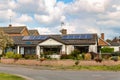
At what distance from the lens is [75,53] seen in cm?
5175

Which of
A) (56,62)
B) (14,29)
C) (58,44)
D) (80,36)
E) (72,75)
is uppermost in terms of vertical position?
(14,29)

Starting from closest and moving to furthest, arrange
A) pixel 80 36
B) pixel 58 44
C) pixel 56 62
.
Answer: pixel 56 62 → pixel 58 44 → pixel 80 36

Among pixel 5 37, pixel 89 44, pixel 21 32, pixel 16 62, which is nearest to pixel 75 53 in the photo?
pixel 89 44

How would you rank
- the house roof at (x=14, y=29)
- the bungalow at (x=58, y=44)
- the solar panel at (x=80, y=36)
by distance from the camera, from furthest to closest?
the house roof at (x=14, y=29), the solar panel at (x=80, y=36), the bungalow at (x=58, y=44)

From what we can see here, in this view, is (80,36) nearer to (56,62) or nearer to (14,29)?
(56,62)

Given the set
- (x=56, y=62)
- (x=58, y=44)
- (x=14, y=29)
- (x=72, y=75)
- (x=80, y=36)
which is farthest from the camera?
(x=14, y=29)

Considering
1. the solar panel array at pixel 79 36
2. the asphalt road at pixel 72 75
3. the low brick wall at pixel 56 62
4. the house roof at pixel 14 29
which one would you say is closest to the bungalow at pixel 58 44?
the solar panel array at pixel 79 36

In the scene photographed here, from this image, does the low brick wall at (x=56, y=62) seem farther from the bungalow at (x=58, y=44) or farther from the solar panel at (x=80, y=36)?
the solar panel at (x=80, y=36)

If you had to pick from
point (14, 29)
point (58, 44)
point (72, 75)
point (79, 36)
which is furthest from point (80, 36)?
point (72, 75)

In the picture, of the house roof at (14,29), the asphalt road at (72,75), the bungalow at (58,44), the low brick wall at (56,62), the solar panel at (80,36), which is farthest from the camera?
the house roof at (14,29)

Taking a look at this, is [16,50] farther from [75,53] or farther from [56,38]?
[75,53]

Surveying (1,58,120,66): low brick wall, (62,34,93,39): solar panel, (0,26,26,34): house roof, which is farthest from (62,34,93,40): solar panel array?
(0,26,26,34): house roof

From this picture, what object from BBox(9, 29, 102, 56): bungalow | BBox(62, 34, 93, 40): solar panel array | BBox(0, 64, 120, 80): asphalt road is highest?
BBox(62, 34, 93, 40): solar panel array

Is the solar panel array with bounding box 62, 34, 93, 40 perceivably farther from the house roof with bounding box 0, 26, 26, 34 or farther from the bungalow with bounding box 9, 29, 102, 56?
the house roof with bounding box 0, 26, 26, 34
